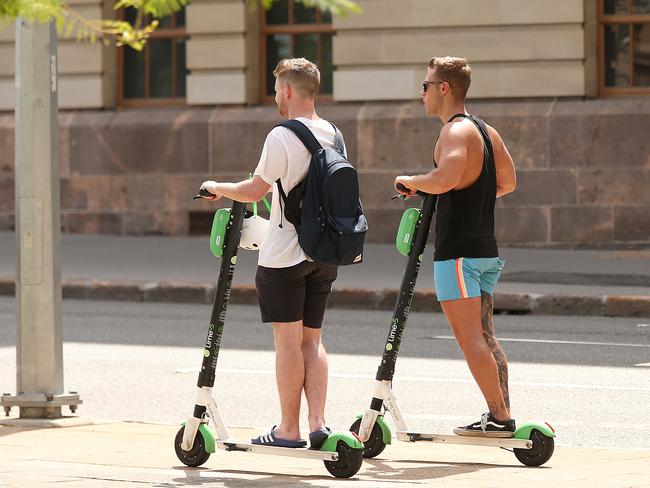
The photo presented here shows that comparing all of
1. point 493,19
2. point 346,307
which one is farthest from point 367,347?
point 493,19

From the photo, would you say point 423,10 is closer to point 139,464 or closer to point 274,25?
point 274,25

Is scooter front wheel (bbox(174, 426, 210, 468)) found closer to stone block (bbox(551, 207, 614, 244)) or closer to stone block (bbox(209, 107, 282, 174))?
stone block (bbox(551, 207, 614, 244))

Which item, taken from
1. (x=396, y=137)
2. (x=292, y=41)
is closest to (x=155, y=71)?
(x=292, y=41)

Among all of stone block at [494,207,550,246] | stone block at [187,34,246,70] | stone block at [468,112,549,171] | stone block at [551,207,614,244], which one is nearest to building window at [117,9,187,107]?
stone block at [187,34,246,70]

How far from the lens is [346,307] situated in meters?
16.2

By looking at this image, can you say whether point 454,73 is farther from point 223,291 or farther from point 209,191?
point 223,291

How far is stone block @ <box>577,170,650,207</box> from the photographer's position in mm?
19531

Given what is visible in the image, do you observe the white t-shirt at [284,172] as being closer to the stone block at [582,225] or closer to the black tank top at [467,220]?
the black tank top at [467,220]

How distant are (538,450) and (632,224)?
1294 cm

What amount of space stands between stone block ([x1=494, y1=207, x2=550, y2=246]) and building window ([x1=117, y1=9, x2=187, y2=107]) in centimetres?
486

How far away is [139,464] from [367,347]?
5410 millimetres

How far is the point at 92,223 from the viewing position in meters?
22.2

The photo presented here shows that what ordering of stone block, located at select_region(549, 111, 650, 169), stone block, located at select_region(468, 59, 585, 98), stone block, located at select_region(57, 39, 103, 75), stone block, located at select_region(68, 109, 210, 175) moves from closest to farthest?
stone block, located at select_region(549, 111, 650, 169) < stone block, located at select_region(468, 59, 585, 98) < stone block, located at select_region(68, 109, 210, 175) < stone block, located at select_region(57, 39, 103, 75)

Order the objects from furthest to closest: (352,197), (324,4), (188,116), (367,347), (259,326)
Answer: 1. (188,116)
2. (259,326)
3. (367,347)
4. (352,197)
5. (324,4)
